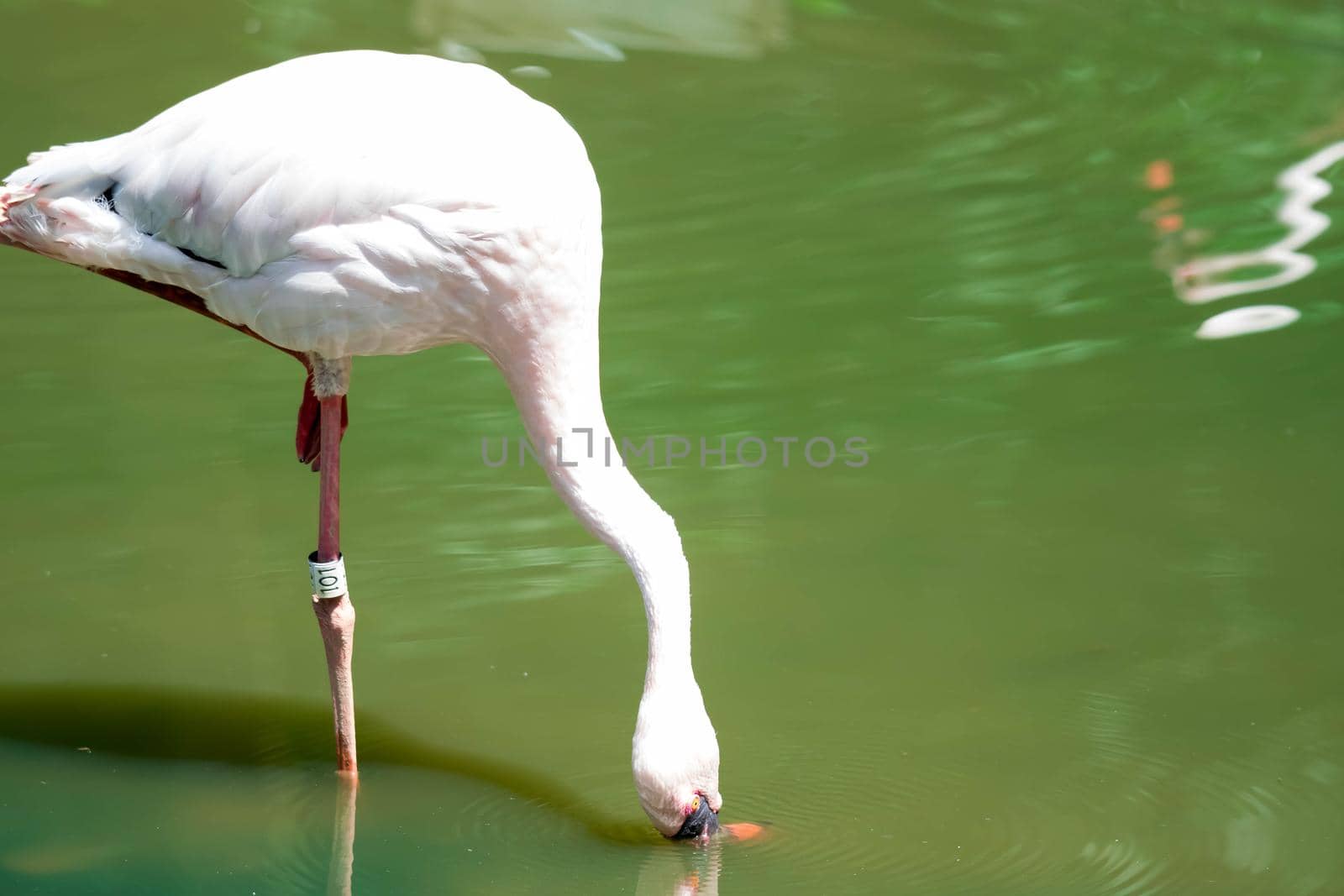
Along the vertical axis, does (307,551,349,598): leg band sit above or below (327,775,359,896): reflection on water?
above

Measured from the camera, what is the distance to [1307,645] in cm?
450

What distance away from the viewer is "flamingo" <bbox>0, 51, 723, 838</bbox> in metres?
3.81

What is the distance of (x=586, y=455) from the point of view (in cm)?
396

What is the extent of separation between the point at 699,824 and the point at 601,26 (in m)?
7.10

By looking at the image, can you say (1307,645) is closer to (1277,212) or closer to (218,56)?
(1277,212)

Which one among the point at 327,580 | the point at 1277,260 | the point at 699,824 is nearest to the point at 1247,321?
the point at 1277,260

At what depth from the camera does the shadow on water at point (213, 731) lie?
162 inches

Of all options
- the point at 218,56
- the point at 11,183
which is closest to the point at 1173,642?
the point at 11,183

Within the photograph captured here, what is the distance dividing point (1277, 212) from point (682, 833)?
519cm

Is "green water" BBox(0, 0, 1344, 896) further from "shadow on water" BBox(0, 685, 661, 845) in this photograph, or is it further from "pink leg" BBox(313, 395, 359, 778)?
"pink leg" BBox(313, 395, 359, 778)

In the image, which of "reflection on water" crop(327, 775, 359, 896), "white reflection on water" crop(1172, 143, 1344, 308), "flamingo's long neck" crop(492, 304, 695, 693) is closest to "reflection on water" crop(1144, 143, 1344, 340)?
"white reflection on water" crop(1172, 143, 1344, 308)

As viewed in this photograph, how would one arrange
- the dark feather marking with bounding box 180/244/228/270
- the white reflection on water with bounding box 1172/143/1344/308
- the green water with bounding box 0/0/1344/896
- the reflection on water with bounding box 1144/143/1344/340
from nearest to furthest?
the green water with bounding box 0/0/1344/896
the dark feather marking with bounding box 180/244/228/270
the reflection on water with bounding box 1144/143/1344/340
the white reflection on water with bounding box 1172/143/1344/308

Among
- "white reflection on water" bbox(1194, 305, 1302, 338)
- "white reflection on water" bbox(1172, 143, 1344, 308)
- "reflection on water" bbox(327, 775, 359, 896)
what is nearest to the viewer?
"reflection on water" bbox(327, 775, 359, 896)

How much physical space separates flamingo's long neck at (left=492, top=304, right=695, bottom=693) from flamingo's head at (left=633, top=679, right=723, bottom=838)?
0.20 metres
